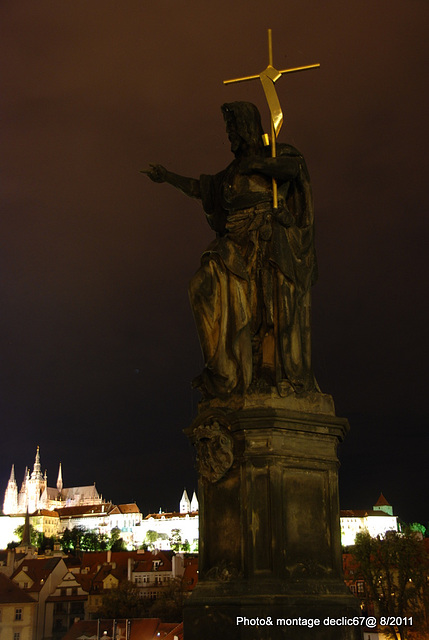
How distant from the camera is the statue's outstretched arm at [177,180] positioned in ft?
23.3

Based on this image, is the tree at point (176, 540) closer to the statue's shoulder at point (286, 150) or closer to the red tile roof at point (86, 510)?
the red tile roof at point (86, 510)

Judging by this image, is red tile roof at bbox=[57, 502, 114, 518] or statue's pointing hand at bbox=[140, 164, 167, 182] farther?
red tile roof at bbox=[57, 502, 114, 518]

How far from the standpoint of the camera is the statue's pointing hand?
278 inches

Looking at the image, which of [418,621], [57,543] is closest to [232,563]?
[418,621]

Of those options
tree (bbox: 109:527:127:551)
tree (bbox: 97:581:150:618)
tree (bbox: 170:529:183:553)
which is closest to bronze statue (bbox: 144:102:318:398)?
tree (bbox: 97:581:150:618)

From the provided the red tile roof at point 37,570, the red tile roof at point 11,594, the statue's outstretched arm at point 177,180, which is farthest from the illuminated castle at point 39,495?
the statue's outstretched arm at point 177,180

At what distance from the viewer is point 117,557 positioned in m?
88.1

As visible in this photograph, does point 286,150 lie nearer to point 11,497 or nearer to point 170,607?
point 170,607

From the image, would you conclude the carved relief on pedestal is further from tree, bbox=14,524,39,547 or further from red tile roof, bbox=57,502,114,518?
red tile roof, bbox=57,502,114,518

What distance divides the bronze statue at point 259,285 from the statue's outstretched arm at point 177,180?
16.7 inches

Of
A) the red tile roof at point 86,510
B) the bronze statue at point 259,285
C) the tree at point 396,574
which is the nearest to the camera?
the bronze statue at point 259,285

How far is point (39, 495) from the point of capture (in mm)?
183625

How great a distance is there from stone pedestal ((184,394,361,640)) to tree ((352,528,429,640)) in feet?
89.5

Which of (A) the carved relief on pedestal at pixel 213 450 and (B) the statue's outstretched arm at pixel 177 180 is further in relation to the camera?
(B) the statue's outstretched arm at pixel 177 180
